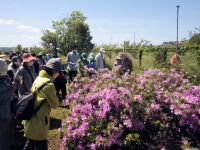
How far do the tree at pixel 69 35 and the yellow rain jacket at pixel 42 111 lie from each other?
3395 cm

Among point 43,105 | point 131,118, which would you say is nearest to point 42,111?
point 43,105

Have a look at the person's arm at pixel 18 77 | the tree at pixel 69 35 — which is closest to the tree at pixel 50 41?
the tree at pixel 69 35

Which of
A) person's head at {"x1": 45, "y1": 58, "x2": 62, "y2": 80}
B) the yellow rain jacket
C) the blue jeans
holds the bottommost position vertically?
the blue jeans

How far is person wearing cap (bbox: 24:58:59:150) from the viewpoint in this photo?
16.5ft

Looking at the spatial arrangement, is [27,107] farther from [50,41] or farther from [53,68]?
[50,41]

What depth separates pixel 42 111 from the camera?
5.14m

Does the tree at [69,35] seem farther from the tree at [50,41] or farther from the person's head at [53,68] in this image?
the person's head at [53,68]

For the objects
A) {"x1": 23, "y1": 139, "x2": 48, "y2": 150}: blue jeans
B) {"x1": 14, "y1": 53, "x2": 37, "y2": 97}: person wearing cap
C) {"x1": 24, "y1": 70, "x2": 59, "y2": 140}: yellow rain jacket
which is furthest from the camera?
{"x1": 14, "y1": 53, "x2": 37, "y2": 97}: person wearing cap

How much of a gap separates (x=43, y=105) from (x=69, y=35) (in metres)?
35.3

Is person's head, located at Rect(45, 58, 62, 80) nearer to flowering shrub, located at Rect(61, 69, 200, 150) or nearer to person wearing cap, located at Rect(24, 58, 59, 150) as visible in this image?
person wearing cap, located at Rect(24, 58, 59, 150)

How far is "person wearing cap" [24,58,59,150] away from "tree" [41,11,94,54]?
33.9m

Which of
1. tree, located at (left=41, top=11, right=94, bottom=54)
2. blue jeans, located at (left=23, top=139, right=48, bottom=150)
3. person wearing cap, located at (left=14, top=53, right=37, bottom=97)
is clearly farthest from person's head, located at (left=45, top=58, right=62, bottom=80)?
tree, located at (left=41, top=11, right=94, bottom=54)

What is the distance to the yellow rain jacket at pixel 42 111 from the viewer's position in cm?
503

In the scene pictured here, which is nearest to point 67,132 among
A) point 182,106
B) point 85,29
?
point 182,106
